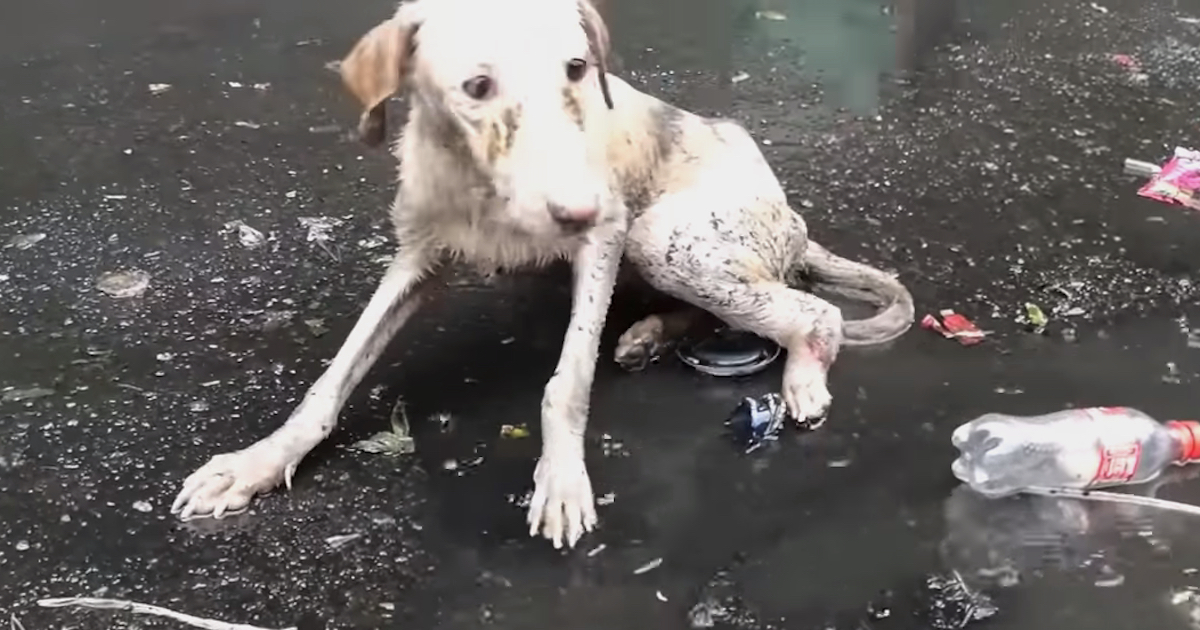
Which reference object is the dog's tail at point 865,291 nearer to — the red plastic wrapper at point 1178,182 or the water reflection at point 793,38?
the red plastic wrapper at point 1178,182

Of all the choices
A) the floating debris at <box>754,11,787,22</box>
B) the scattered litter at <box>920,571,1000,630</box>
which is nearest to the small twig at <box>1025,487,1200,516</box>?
the scattered litter at <box>920,571,1000,630</box>

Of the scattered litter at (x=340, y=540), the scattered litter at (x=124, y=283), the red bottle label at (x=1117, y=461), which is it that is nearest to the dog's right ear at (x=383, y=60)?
the scattered litter at (x=340, y=540)

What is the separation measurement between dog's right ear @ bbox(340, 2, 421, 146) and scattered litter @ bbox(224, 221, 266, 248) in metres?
0.82

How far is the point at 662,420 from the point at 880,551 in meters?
0.42

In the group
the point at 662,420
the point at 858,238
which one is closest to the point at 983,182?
the point at 858,238

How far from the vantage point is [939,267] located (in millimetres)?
2486

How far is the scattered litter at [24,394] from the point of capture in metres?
2.09

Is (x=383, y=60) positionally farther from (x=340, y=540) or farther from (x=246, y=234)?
(x=246, y=234)

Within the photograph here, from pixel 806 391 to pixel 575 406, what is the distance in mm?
369

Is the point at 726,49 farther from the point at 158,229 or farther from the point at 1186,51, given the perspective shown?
the point at 158,229

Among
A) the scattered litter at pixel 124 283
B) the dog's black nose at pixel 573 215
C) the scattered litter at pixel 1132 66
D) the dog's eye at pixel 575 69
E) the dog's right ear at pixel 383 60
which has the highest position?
the dog's eye at pixel 575 69

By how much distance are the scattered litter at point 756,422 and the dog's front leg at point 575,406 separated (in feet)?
0.73

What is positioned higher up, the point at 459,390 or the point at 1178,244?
the point at 1178,244

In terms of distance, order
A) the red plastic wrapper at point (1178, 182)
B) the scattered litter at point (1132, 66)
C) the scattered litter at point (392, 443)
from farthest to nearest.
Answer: the scattered litter at point (1132, 66)
the red plastic wrapper at point (1178, 182)
the scattered litter at point (392, 443)
